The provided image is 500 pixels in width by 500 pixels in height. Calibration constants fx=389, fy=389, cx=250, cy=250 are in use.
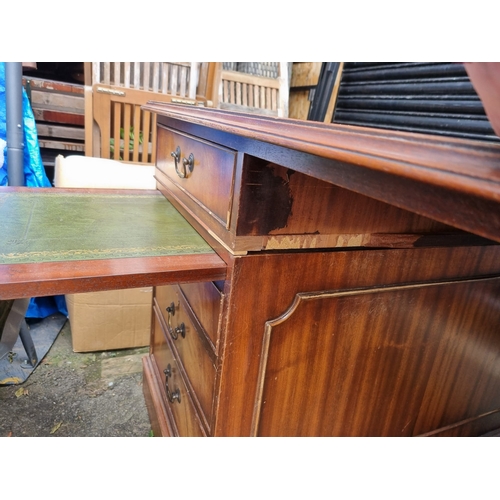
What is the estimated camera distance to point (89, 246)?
0.60 meters

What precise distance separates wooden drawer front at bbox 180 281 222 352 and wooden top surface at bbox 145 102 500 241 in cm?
31

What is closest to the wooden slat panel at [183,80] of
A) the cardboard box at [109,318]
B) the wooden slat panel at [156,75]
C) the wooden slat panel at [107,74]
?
the wooden slat panel at [156,75]

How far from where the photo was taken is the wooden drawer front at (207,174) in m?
0.61

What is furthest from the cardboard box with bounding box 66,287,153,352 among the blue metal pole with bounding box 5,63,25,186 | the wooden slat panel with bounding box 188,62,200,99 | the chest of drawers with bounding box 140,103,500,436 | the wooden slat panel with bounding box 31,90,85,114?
the wooden slat panel with bounding box 188,62,200,99

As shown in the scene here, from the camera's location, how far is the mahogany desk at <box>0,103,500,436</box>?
0.54 m


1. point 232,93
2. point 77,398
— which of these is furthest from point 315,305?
point 232,93

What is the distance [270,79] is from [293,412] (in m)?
1.84

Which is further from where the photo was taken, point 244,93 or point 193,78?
point 244,93

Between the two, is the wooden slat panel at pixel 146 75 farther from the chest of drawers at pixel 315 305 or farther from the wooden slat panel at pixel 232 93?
the chest of drawers at pixel 315 305

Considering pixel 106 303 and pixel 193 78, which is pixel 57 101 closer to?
pixel 193 78

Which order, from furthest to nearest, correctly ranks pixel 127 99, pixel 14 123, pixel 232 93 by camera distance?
pixel 232 93
pixel 127 99
pixel 14 123

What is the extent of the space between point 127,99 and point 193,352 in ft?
4.30

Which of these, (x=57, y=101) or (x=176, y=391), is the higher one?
(x=57, y=101)

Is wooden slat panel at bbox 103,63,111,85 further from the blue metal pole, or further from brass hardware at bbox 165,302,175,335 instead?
brass hardware at bbox 165,302,175,335
